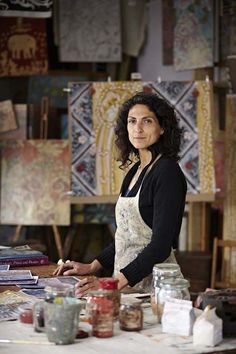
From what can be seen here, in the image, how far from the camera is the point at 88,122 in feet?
20.3

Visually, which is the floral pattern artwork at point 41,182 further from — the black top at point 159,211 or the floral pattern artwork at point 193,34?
the black top at point 159,211

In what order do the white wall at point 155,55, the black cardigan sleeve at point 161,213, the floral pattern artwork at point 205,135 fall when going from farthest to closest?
the white wall at point 155,55, the floral pattern artwork at point 205,135, the black cardigan sleeve at point 161,213

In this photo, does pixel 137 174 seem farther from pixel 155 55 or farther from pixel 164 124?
pixel 155 55

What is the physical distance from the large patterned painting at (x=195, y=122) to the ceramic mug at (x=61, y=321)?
12.9ft

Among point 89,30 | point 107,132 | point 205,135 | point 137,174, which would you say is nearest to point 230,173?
point 205,135

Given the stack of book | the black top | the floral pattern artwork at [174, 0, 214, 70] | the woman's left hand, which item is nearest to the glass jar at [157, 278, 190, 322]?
the woman's left hand

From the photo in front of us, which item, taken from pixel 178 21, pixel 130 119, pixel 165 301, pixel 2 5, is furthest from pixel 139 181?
pixel 178 21

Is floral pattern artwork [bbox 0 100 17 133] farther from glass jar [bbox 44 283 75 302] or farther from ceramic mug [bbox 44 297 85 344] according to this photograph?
ceramic mug [bbox 44 297 85 344]

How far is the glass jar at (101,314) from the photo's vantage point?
2312 mm

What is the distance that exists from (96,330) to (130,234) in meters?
1.16

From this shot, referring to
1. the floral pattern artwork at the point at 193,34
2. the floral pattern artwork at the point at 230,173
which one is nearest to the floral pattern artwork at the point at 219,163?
the floral pattern artwork at the point at 230,173

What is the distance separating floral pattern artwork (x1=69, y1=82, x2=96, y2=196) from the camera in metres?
6.17

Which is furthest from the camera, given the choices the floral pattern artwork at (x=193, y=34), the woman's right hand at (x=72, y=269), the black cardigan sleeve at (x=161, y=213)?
the floral pattern artwork at (x=193, y=34)

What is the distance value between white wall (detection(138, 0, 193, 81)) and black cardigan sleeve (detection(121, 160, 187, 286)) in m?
4.23
